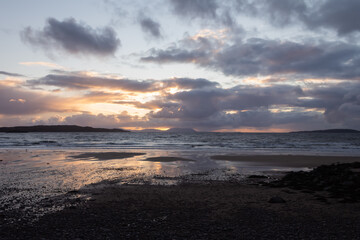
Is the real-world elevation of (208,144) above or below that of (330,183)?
below

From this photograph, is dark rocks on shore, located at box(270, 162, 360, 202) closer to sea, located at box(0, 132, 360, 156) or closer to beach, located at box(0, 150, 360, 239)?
beach, located at box(0, 150, 360, 239)

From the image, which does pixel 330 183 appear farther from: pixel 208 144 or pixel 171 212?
pixel 208 144

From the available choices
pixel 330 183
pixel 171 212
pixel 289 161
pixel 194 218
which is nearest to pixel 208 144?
pixel 289 161

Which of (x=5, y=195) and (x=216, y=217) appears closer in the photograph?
(x=216, y=217)

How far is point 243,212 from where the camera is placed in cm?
740

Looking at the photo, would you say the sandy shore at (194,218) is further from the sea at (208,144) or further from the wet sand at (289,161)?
the sea at (208,144)

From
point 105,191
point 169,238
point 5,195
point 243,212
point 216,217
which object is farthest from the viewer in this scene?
point 105,191

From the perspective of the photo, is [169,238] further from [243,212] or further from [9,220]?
[9,220]

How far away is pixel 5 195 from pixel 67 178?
3785mm

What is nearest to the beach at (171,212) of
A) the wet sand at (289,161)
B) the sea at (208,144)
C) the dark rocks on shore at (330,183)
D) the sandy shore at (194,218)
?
the sandy shore at (194,218)

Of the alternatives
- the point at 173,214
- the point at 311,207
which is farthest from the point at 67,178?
the point at 311,207

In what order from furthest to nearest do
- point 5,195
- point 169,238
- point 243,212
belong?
point 5,195, point 243,212, point 169,238

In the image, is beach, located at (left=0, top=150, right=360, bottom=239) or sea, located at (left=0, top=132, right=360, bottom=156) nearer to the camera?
beach, located at (left=0, top=150, right=360, bottom=239)

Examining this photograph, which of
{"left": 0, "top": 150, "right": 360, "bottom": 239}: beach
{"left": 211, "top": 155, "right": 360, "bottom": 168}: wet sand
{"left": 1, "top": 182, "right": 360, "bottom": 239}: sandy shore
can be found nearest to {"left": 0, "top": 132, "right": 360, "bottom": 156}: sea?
{"left": 211, "top": 155, "right": 360, "bottom": 168}: wet sand
